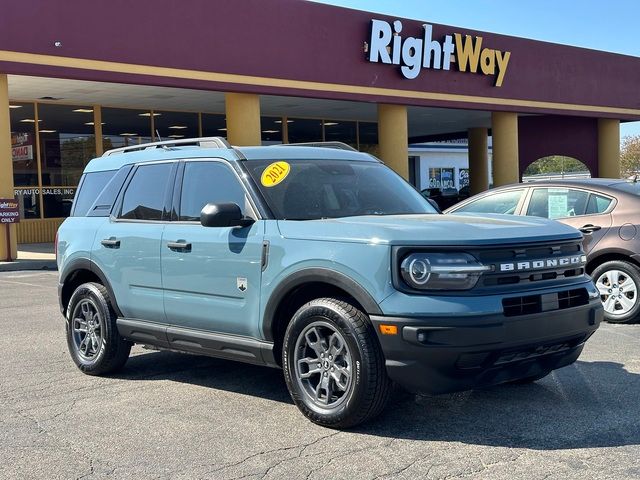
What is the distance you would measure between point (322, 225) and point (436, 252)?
33.7 inches

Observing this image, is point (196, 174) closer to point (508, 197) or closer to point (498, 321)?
point (498, 321)

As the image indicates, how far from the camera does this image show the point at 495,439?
453 cm

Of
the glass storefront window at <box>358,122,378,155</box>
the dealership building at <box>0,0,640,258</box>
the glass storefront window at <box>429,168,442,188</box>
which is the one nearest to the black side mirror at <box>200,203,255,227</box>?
the dealership building at <box>0,0,640,258</box>

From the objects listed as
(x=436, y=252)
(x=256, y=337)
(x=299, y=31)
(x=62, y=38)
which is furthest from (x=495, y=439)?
(x=299, y=31)

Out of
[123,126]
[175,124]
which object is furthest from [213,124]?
[123,126]

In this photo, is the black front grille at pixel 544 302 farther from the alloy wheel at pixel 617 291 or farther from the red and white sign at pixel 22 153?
the red and white sign at pixel 22 153

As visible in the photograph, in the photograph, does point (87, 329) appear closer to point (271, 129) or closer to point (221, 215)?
point (221, 215)

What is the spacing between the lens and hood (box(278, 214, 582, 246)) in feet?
14.7

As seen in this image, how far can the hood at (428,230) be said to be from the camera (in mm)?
4492

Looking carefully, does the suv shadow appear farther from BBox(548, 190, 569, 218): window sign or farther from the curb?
the curb

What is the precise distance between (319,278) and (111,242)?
90.8 inches

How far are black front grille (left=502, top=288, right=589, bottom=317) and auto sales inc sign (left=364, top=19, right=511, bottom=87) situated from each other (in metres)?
17.3

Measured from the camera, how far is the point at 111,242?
629 cm

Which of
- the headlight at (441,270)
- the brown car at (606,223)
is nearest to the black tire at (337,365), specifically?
the headlight at (441,270)
